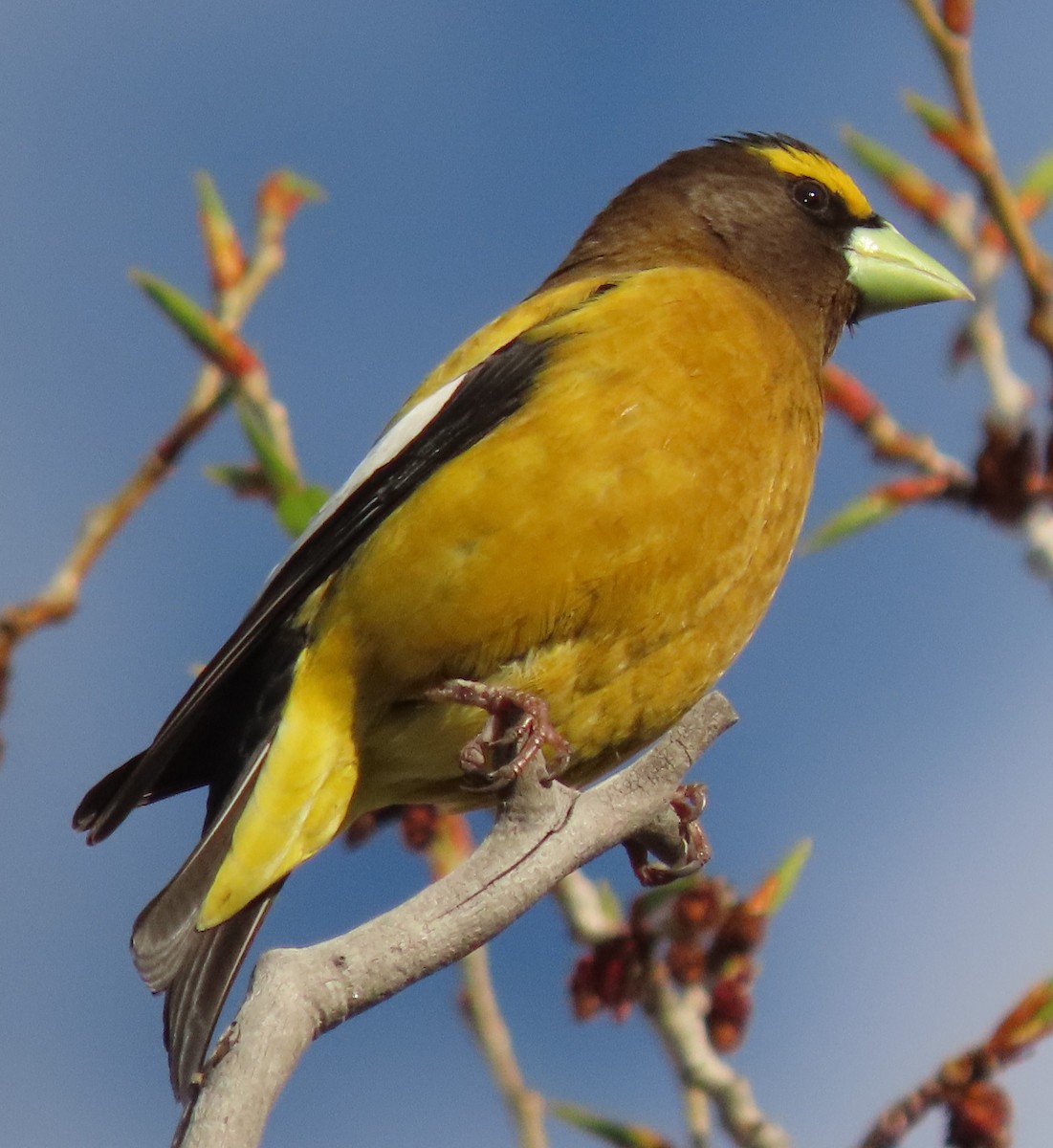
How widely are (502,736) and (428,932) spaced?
0.72m

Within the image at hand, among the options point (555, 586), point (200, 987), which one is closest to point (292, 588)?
point (555, 586)

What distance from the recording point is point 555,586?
339cm

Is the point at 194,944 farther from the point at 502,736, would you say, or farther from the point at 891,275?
the point at 891,275

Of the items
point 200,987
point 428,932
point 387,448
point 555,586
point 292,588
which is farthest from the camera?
point 387,448

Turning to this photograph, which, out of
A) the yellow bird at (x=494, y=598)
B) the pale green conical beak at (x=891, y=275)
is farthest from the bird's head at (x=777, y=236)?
the yellow bird at (x=494, y=598)

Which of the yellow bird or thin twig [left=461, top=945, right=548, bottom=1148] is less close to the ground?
the yellow bird

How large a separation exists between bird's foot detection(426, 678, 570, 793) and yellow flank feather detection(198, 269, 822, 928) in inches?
4.5

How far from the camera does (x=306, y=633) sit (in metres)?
3.57

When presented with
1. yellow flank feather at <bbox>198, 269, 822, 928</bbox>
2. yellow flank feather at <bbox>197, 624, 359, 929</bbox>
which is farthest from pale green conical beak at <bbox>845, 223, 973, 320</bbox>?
yellow flank feather at <bbox>197, 624, 359, 929</bbox>

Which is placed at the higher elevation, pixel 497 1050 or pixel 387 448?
pixel 387 448

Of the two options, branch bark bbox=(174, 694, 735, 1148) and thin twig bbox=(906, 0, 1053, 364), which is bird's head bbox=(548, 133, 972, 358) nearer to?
thin twig bbox=(906, 0, 1053, 364)

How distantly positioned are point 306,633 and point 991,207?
1.73 meters

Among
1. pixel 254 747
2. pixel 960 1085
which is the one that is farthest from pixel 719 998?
pixel 254 747

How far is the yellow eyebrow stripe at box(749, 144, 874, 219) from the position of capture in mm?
4809
